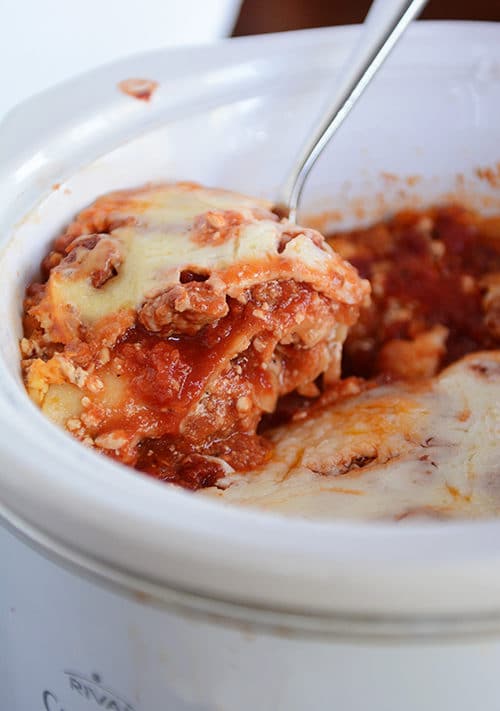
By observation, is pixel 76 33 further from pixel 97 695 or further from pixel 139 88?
pixel 97 695

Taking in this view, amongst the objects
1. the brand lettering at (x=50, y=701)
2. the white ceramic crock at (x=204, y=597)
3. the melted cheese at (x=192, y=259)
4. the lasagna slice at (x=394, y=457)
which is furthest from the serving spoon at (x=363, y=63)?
the brand lettering at (x=50, y=701)

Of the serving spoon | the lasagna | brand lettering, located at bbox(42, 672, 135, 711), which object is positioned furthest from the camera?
the serving spoon

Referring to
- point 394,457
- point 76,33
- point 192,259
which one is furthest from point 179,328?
point 76,33

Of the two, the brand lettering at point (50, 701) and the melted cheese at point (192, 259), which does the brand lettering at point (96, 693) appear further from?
the melted cheese at point (192, 259)

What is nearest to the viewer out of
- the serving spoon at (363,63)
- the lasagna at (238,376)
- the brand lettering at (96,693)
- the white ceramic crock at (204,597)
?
the white ceramic crock at (204,597)

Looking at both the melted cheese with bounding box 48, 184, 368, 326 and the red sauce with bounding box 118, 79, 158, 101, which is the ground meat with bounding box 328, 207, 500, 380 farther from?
the red sauce with bounding box 118, 79, 158, 101

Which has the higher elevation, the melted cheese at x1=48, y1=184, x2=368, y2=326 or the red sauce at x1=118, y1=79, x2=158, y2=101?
the red sauce at x1=118, y1=79, x2=158, y2=101

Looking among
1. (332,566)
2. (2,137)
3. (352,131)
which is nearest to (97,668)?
(332,566)

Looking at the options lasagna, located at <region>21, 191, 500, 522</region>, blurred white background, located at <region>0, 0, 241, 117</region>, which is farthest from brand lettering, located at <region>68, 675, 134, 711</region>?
blurred white background, located at <region>0, 0, 241, 117</region>
